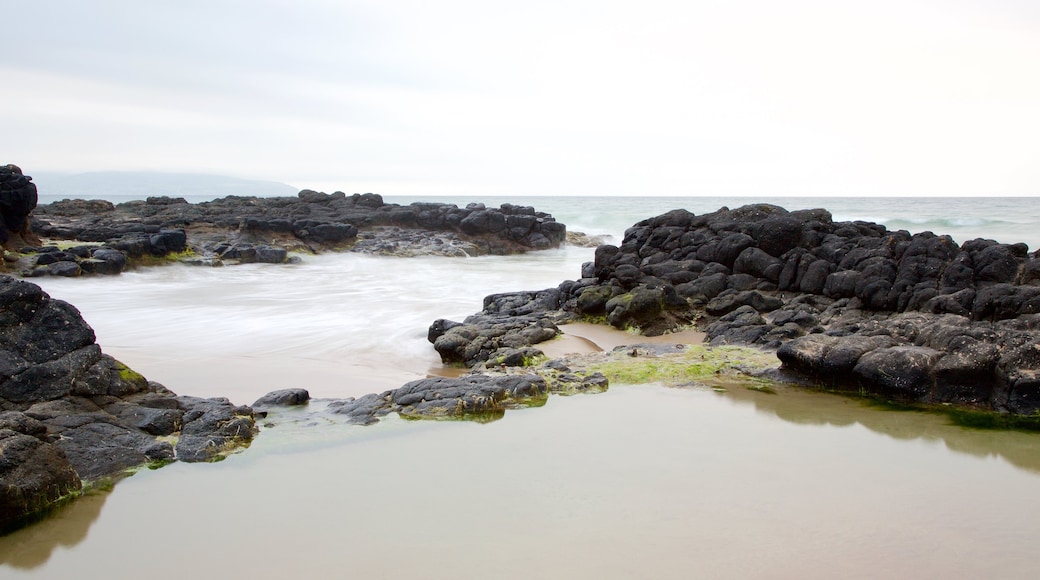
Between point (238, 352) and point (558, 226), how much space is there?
2393 cm

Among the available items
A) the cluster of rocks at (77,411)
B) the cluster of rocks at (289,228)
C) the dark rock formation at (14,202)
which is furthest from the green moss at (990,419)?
the dark rock formation at (14,202)

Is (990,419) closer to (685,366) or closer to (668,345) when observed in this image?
(685,366)

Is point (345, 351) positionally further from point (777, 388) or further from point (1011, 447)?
point (1011, 447)

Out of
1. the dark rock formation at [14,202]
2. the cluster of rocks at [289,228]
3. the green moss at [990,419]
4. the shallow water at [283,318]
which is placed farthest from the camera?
→ the cluster of rocks at [289,228]

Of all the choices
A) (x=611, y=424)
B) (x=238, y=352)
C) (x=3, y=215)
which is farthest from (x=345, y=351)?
(x=3, y=215)

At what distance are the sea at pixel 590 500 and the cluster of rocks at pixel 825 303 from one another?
0.58m

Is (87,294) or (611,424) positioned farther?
(87,294)

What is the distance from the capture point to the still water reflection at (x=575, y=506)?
3.80 meters

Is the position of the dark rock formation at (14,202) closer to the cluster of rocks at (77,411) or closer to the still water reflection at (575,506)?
the cluster of rocks at (77,411)

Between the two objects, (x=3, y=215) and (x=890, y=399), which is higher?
(x=3, y=215)

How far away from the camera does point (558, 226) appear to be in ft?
109

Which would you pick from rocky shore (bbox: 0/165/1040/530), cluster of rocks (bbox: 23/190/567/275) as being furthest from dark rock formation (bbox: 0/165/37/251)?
cluster of rocks (bbox: 23/190/567/275)

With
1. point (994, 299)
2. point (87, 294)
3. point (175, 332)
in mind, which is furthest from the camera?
point (87, 294)

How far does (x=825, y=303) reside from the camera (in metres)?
11.2
